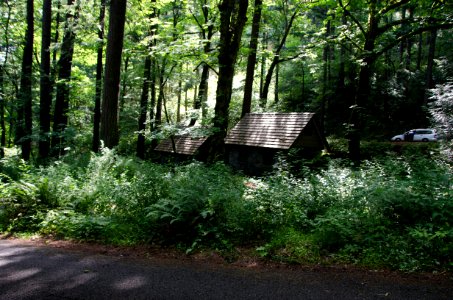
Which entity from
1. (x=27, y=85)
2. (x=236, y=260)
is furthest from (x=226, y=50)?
(x=27, y=85)

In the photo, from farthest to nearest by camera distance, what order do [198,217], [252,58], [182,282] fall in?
[252,58] → [198,217] → [182,282]

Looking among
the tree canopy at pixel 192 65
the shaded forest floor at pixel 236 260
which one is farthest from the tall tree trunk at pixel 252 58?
the shaded forest floor at pixel 236 260

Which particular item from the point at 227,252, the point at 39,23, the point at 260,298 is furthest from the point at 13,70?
the point at 260,298

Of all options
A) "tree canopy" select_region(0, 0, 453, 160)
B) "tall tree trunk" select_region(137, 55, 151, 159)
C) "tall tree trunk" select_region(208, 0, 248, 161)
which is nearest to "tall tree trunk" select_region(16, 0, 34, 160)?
"tree canopy" select_region(0, 0, 453, 160)

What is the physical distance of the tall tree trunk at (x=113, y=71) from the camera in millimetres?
11133

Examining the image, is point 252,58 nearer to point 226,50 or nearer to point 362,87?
point 362,87

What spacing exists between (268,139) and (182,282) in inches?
528

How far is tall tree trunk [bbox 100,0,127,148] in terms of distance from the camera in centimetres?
1113

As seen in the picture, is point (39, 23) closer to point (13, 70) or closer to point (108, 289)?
point (13, 70)

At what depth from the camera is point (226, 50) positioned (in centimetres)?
1341

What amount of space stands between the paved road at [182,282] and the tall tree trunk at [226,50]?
8.53 meters

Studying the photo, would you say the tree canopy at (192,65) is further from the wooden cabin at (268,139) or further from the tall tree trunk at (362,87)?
the wooden cabin at (268,139)

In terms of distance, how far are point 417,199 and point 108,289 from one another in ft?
18.0

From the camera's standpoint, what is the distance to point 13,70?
25234 millimetres
